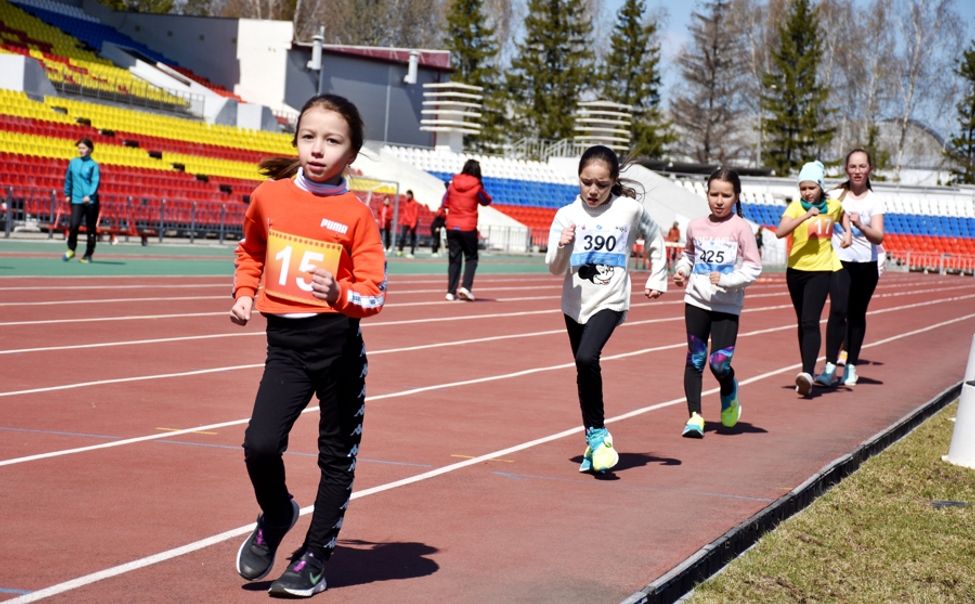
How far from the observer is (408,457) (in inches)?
321

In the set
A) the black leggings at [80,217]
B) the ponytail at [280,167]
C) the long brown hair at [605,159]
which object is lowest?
the black leggings at [80,217]

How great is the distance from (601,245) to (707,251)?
2.08 metres

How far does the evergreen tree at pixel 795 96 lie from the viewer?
8538 centimetres

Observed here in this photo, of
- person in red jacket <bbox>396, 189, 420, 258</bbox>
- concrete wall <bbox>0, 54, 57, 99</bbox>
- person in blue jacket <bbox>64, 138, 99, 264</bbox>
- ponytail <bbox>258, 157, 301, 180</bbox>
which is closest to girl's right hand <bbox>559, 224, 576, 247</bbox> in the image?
ponytail <bbox>258, 157, 301, 180</bbox>

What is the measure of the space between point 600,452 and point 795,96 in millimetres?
81938

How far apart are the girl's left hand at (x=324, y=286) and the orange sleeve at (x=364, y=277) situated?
0.21ft

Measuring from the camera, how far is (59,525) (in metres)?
5.94

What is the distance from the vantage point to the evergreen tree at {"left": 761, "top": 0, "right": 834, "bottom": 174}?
85375 mm

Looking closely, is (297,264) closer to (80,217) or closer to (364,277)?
(364,277)

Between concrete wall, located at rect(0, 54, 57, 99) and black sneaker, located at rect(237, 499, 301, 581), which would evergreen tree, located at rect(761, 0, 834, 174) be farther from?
black sneaker, located at rect(237, 499, 301, 581)

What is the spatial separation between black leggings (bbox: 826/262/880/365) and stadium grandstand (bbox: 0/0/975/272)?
20.3 m

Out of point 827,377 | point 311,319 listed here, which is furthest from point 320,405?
point 827,377

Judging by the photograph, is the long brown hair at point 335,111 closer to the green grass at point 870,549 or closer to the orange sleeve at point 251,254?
the orange sleeve at point 251,254

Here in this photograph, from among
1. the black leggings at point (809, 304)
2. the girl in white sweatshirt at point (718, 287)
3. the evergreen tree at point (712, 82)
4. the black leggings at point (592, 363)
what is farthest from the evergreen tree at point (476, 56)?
the black leggings at point (592, 363)
